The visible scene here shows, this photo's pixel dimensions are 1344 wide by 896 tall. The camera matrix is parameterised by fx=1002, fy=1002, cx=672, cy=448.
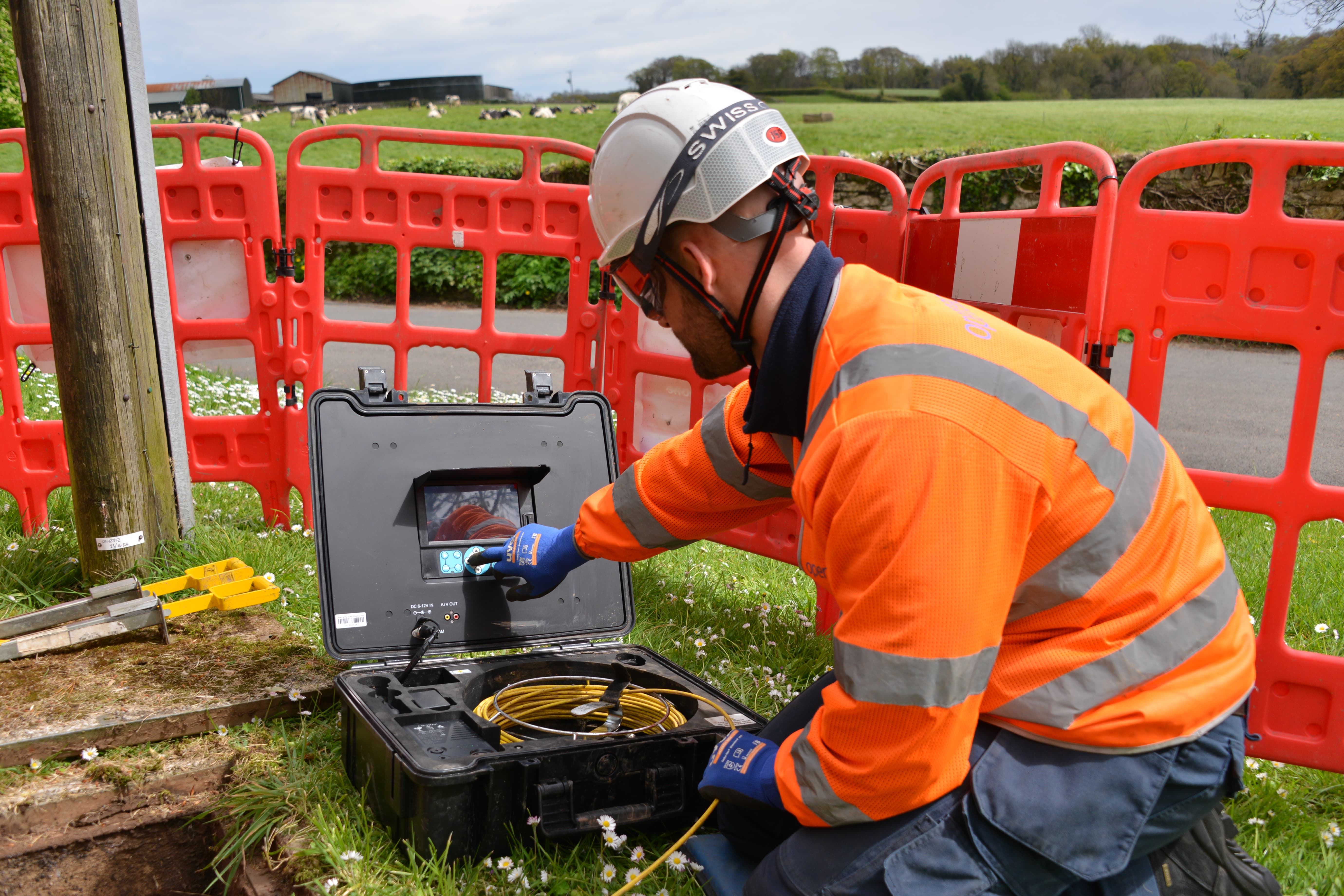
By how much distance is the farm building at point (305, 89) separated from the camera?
244 ft

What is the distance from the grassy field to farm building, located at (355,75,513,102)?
19727 mm

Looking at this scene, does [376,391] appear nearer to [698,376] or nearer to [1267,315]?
[698,376]

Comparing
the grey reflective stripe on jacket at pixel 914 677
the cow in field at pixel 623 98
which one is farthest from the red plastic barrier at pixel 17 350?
the cow in field at pixel 623 98

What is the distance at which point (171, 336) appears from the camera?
4219 millimetres

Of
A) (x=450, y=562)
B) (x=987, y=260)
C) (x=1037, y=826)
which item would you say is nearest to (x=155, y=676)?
(x=450, y=562)

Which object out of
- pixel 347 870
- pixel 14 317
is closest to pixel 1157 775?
pixel 347 870

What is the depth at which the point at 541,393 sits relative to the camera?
3.46m

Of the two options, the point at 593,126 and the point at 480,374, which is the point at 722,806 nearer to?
the point at 480,374

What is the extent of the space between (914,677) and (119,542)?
3.51 m

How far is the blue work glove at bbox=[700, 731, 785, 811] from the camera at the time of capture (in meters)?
2.12

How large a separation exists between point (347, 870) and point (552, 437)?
149 cm

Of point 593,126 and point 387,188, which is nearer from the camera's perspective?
point 387,188

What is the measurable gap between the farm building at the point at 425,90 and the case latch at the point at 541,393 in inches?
2663

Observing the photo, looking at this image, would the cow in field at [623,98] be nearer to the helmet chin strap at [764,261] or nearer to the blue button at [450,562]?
the blue button at [450,562]
